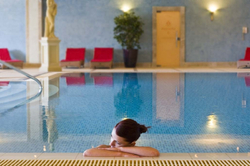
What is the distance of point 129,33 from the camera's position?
1406cm

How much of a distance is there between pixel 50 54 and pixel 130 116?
8.74 m

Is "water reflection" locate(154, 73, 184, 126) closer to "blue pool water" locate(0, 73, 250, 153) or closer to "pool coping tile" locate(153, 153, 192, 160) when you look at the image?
"blue pool water" locate(0, 73, 250, 153)

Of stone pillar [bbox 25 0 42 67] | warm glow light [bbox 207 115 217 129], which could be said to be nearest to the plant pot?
stone pillar [bbox 25 0 42 67]

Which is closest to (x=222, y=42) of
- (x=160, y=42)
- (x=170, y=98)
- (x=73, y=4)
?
(x=160, y=42)

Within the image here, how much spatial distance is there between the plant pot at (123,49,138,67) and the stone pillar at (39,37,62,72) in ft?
9.24

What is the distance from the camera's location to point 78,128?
3.83 meters

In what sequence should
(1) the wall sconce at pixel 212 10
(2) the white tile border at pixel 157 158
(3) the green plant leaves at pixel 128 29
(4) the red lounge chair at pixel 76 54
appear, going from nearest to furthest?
(2) the white tile border at pixel 157 158 < (3) the green plant leaves at pixel 128 29 < (4) the red lounge chair at pixel 76 54 < (1) the wall sconce at pixel 212 10

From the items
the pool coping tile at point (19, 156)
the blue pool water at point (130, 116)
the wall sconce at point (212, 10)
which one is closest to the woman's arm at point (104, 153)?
the pool coping tile at point (19, 156)

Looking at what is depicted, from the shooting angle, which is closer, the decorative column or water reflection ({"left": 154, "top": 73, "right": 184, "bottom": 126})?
water reflection ({"left": 154, "top": 73, "right": 184, "bottom": 126})

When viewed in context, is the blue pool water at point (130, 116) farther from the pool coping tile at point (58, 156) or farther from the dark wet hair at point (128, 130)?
the dark wet hair at point (128, 130)

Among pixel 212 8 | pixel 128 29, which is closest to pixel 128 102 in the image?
pixel 128 29

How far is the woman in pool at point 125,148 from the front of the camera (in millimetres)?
2457

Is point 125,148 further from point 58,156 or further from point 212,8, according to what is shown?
point 212,8

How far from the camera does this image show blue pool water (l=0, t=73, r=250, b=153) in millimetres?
3213
